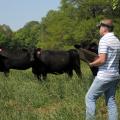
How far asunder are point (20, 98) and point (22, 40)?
114742mm

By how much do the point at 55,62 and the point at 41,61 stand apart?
0.74 metres

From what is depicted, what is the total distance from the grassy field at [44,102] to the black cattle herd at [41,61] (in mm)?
4663

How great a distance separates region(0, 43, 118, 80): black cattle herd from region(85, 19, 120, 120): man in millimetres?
9979

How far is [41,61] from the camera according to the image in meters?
19.0

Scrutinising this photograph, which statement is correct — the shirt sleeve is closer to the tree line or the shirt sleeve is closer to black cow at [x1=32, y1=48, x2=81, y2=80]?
black cow at [x1=32, y1=48, x2=81, y2=80]

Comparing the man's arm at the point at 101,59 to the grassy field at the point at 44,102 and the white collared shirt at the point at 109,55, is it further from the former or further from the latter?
the grassy field at the point at 44,102

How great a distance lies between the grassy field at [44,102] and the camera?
9.03 metres

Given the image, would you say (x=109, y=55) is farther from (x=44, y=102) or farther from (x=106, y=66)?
(x=44, y=102)

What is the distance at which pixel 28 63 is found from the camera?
19328 millimetres

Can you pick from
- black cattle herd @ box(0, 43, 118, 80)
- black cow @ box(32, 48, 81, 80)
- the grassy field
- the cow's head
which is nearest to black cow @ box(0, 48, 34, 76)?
black cattle herd @ box(0, 43, 118, 80)

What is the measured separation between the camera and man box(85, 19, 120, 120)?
828 centimetres

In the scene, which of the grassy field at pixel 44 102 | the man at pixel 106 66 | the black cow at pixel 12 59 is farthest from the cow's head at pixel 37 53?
the man at pixel 106 66

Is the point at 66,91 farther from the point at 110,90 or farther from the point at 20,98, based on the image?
the point at 110,90

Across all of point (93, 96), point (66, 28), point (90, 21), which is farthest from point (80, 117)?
point (66, 28)
